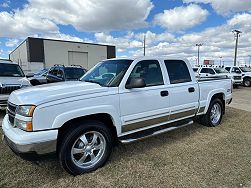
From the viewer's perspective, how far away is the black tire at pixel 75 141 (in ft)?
10.2

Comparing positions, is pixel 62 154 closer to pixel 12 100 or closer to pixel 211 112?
pixel 12 100

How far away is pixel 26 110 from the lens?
2.92 metres

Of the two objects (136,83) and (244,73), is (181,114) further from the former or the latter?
Answer: (244,73)

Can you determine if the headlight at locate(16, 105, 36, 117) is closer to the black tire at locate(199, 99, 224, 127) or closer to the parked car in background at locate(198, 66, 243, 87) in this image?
the black tire at locate(199, 99, 224, 127)

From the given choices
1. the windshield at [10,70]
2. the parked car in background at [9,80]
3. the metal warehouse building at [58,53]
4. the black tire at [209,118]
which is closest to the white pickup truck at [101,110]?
the black tire at [209,118]

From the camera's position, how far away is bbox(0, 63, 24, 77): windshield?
7988mm

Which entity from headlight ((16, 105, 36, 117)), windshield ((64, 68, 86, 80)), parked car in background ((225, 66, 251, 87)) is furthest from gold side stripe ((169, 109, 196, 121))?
parked car in background ((225, 66, 251, 87))

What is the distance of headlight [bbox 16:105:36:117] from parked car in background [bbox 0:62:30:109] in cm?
433

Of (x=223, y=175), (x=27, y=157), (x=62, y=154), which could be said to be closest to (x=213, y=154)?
(x=223, y=175)

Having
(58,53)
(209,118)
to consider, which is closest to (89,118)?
(209,118)

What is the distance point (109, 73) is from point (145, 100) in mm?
849

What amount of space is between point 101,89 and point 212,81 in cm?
340

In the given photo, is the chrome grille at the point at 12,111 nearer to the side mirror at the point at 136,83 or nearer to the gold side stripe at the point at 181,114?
the side mirror at the point at 136,83

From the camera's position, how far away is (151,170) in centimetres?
346
